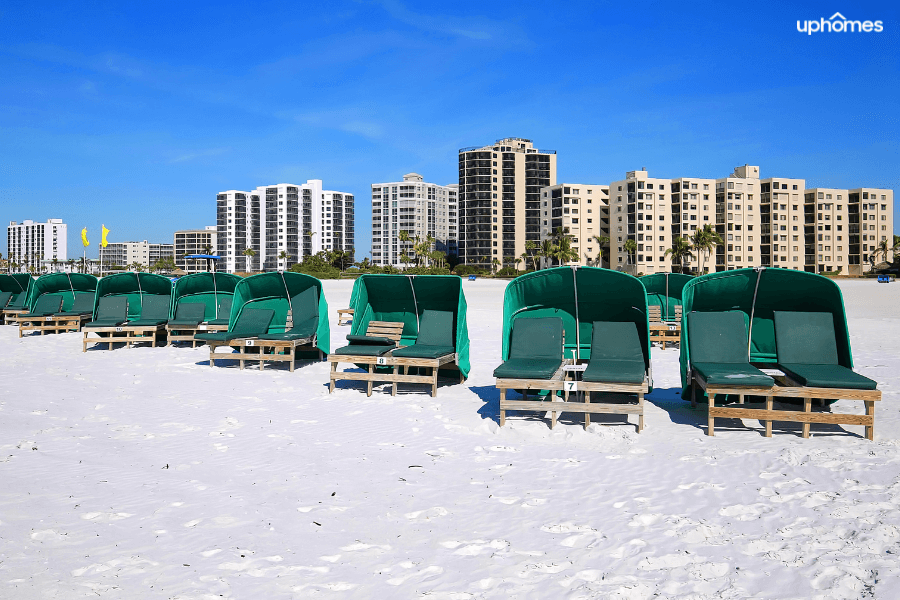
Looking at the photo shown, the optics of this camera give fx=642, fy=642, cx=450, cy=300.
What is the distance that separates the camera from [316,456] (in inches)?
268

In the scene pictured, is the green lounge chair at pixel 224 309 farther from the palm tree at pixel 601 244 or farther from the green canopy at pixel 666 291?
the palm tree at pixel 601 244

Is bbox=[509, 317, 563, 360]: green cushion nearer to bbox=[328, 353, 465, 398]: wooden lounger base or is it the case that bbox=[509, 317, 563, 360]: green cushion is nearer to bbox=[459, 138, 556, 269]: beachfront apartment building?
bbox=[328, 353, 465, 398]: wooden lounger base

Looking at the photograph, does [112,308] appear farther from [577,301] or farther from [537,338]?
[577,301]

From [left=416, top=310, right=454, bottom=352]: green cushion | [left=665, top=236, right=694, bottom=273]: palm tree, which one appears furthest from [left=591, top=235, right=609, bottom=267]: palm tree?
[left=416, top=310, right=454, bottom=352]: green cushion

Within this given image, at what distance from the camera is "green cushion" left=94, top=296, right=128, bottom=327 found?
17.4 meters

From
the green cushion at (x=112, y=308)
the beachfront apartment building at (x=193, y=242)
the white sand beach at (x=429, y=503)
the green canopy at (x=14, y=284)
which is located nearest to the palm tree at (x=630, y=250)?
the green canopy at (x=14, y=284)

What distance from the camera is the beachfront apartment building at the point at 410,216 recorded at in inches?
5807

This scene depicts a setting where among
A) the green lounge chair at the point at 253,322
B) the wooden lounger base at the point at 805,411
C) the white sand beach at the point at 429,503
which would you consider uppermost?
the green lounge chair at the point at 253,322

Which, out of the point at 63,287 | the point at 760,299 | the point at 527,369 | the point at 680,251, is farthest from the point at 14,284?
the point at 680,251

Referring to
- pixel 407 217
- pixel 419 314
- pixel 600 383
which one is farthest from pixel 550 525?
pixel 407 217

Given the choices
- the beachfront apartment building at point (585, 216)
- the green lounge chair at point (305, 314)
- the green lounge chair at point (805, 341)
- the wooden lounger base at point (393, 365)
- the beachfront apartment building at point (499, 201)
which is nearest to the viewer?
the green lounge chair at point (805, 341)

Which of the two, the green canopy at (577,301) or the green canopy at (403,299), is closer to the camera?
the green canopy at (577,301)

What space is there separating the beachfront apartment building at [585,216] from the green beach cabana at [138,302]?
95809 mm

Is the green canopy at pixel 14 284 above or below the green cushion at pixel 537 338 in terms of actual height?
above
